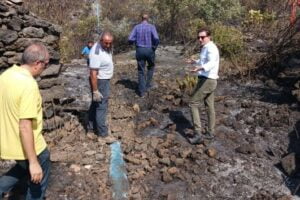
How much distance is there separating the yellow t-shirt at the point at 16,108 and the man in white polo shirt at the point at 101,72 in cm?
265

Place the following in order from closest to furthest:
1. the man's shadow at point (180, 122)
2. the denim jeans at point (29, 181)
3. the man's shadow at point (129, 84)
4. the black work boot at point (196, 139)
→ 1. the denim jeans at point (29, 181)
2. the black work boot at point (196, 139)
3. the man's shadow at point (180, 122)
4. the man's shadow at point (129, 84)

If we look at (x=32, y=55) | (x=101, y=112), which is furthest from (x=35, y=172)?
(x=101, y=112)

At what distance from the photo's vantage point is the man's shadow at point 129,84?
390 inches

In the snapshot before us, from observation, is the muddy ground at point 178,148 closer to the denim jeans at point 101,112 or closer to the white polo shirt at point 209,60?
the denim jeans at point 101,112

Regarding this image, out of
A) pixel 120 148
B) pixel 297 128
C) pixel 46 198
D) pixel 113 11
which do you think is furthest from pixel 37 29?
pixel 113 11

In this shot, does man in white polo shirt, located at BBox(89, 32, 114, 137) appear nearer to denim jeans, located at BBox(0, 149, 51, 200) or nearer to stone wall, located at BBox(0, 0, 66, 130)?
stone wall, located at BBox(0, 0, 66, 130)

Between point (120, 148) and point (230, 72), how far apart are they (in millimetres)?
4874

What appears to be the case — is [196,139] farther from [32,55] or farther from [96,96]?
[32,55]

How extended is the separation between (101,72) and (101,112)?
0.67 metres

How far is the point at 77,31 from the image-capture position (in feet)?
54.4

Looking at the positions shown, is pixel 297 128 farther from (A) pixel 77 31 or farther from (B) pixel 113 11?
(B) pixel 113 11

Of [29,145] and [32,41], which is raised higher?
[32,41]

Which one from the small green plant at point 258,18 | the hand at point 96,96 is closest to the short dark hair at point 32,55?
the hand at point 96,96

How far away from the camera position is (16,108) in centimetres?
389
